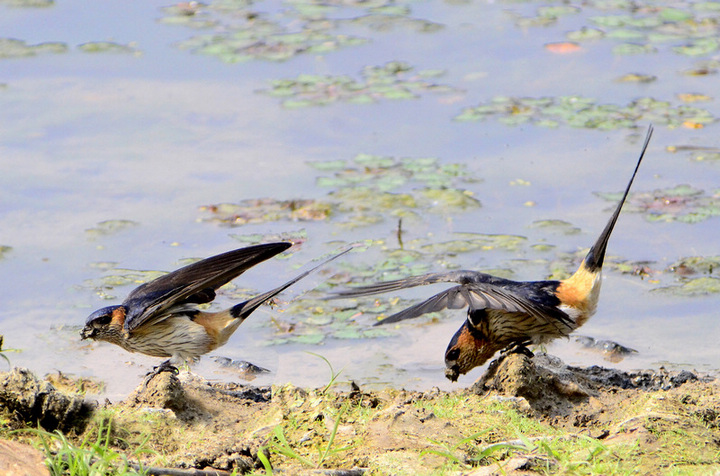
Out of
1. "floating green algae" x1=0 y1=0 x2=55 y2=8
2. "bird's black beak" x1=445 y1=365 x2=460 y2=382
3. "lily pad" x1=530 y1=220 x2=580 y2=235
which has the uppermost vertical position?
"floating green algae" x1=0 y1=0 x2=55 y2=8

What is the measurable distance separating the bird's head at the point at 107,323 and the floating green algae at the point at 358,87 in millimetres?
4452

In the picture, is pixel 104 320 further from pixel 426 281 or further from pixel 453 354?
pixel 453 354

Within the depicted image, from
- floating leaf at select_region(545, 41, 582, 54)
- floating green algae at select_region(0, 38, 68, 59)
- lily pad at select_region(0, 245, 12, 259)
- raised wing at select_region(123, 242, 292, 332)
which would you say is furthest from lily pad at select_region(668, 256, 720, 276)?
floating green algae at select_region(0, 38, 68, 59)

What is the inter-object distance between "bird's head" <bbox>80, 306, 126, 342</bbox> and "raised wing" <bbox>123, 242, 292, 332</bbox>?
0.08 m

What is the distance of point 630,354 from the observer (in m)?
6.17

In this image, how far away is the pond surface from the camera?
657 cm

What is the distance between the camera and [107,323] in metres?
5.70

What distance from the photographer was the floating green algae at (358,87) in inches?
387

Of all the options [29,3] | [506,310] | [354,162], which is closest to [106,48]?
[29,3]

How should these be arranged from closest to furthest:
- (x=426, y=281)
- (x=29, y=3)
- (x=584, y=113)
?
(x=426, y=281) < (x=584, y=113) < (x=29, y=3)

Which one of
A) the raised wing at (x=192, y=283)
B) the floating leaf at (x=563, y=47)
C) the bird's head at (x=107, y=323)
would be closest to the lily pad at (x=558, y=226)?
the raised wing at (x=192, y=283)

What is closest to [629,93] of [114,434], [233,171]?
[233,171]

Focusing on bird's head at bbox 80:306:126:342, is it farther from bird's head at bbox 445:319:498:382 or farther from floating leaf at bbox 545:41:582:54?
floating leaf at bbox 545:41:582:54

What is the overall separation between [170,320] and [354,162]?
3381 mm
